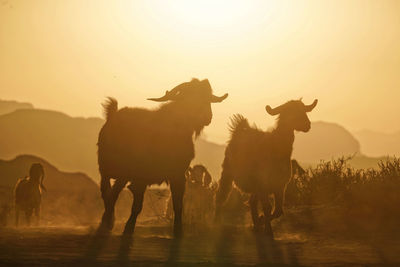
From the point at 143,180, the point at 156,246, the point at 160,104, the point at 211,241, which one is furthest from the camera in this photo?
the point at 160,104

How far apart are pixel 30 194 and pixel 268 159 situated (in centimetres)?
873

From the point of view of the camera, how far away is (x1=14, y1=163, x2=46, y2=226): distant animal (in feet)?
66.7

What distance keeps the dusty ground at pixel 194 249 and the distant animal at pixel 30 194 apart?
725 centimetres

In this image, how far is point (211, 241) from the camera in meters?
12.1

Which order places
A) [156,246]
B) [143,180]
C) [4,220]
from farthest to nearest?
[4,220], [143,180], [156,246]

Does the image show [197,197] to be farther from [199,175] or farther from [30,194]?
[30,194]

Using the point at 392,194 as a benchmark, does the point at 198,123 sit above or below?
above

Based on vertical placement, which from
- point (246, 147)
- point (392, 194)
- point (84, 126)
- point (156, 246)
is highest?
point (84, 126)

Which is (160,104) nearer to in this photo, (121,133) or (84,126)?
(121,133)

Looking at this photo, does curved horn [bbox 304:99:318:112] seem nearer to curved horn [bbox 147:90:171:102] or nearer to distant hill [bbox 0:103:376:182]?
curved horn [bbox 147:90:171:102]

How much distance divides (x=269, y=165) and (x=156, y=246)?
13.3 ft

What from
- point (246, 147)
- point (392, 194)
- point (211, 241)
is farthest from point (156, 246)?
point (392, 194)

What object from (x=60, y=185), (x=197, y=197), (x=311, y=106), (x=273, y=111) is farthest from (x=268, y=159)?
(x=60, y=185)

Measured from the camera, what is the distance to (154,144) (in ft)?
42.9
